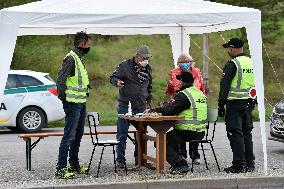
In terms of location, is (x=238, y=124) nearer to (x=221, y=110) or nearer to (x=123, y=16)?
(x=221, y=110)

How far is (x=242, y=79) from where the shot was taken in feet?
38.0

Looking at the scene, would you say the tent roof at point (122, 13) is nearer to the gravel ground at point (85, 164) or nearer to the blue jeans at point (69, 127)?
the blue jeans at point (69, 127)

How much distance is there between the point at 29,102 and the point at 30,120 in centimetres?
52

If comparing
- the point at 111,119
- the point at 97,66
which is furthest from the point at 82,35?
the point at 97,66

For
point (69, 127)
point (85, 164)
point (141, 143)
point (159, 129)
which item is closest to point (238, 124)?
point (159, 129)

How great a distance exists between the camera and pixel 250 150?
11922mm

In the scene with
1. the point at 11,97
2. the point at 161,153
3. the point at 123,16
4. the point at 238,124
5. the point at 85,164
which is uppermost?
the point at 123,16

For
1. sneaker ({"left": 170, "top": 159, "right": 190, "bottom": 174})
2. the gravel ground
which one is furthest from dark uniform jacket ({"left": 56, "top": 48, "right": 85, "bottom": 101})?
sneaker ({"left": 170, "top": 159, "right": 190, "bottom": 174})

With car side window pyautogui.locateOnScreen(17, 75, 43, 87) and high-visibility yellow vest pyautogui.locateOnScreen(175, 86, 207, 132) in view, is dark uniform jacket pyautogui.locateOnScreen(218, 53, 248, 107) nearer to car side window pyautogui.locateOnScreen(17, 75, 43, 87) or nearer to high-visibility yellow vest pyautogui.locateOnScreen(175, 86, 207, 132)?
high-visibility yellow vest pyautogui.locateOnScreen(175, 86, 207, 132)

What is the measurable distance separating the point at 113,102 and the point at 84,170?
62.6 feet

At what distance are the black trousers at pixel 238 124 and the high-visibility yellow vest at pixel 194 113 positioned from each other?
1.33ft

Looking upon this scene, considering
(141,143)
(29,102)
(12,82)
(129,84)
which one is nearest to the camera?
(129,84)

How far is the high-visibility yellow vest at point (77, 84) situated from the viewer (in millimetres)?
11102

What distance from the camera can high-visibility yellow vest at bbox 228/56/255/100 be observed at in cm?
1155
